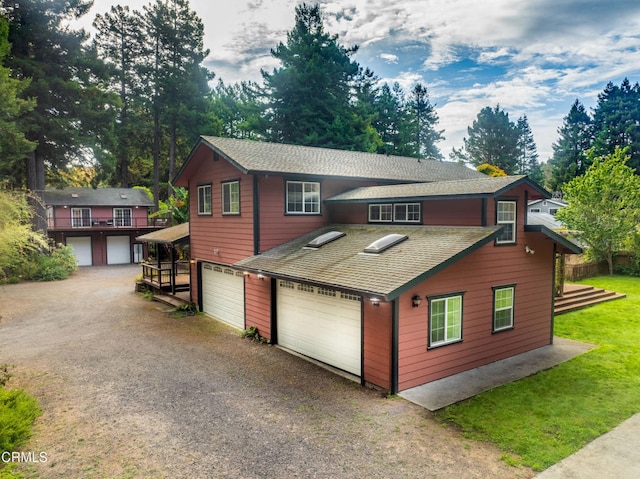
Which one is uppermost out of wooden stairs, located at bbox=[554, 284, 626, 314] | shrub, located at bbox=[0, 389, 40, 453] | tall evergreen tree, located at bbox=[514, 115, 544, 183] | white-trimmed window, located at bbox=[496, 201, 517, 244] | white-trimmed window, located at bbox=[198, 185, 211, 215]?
tall evergreen tree, located at bbox=[514, 115, 544, 183]

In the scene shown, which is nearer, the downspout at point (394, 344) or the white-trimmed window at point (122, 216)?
the downspout at point (394, 344)

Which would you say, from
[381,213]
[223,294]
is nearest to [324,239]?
[381,213]

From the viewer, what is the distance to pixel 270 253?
12148 mm

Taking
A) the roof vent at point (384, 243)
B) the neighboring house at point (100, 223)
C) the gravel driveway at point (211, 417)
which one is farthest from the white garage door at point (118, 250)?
the roof vent at point (384, 243)

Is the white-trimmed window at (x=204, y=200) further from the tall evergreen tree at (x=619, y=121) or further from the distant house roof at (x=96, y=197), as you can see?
the tall evergreen tree at (x=619, y=121)

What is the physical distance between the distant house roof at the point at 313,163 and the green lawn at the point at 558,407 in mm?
8273

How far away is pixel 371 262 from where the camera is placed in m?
9.16

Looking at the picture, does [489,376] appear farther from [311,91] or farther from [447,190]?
[311,91]

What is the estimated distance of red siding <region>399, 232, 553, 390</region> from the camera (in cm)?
826

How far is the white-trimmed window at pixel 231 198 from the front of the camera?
1312cm

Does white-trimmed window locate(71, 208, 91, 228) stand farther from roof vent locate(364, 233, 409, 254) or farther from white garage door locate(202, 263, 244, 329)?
roof vent locate(364, 233, 409, 254)

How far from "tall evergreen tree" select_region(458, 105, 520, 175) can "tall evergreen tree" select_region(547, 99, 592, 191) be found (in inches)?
235

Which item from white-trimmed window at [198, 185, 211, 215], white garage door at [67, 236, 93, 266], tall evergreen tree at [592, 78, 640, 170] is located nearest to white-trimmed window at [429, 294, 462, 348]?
white-trimmed window at [198, 185, 211, 215]

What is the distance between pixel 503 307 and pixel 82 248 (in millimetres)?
29869
